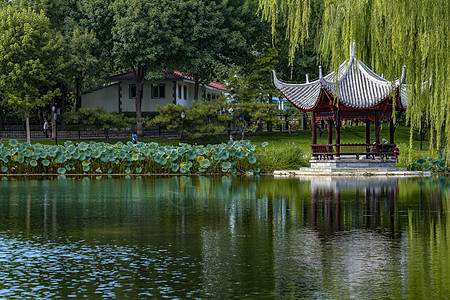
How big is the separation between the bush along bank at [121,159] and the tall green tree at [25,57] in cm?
2393

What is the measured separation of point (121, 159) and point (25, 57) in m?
27.8

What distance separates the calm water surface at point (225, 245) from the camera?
9.05 m

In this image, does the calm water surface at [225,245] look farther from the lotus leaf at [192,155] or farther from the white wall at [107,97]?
the white wall at [107,97]

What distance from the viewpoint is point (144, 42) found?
2350 inches

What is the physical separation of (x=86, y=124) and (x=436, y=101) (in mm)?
48585

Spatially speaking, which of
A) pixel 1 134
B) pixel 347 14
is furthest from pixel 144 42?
pixel 347 14

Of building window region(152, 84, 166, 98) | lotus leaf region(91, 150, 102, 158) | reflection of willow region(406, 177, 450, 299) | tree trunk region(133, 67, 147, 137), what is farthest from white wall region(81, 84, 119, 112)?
reflection of willow region(406, 177, 450, 299)

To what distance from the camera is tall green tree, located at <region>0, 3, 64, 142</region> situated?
5747 centimetres

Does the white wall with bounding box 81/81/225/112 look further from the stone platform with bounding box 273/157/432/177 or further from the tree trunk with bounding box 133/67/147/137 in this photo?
the stone platform with bounding box 273/157/432/177

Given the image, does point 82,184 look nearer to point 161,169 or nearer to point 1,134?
point 161,169

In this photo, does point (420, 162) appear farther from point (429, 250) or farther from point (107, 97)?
point (107, 97)

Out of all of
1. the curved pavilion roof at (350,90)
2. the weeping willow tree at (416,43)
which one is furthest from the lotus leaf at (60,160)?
the weeping willow tree at (416,43)

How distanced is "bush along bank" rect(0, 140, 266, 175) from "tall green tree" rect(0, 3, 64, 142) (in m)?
23.9

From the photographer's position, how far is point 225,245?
12297 mm
